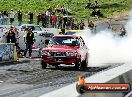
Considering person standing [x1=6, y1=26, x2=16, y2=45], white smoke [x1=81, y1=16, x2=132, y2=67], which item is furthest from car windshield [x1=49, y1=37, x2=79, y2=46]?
person standing [x1=6, y1=26, x2=16, y2=45]

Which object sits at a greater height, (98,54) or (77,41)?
(77,41)

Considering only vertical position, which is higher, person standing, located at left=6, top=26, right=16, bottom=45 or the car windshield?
the car windshield

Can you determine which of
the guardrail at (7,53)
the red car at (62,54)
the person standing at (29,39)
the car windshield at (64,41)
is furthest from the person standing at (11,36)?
the red car at (62,54)

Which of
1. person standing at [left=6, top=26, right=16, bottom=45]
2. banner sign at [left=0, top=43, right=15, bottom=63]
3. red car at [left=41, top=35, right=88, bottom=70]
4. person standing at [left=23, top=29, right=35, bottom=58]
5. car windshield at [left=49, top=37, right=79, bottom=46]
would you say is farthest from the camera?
person standing at [left=23, top=29, right=35, bottom=58]

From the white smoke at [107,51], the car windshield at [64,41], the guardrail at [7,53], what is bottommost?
the white smoke at [107,51]

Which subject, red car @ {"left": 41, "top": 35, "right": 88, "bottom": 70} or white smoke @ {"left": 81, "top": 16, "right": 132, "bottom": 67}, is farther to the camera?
white smoke @ {"left": 81, "top": 16, "right": 132, "bottom": 67}

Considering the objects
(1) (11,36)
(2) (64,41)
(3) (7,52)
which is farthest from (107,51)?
(2) (64,41)

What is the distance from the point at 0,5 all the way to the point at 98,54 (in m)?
40.0

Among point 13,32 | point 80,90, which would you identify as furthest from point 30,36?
point 80,90

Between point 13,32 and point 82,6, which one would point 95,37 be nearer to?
point 13,32

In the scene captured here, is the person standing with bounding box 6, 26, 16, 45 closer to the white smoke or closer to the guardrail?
the guardrail

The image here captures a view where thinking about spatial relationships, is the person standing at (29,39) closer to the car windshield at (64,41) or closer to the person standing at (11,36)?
the person standing at (11,36)

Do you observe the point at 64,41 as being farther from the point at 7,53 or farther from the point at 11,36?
the point at 11,36

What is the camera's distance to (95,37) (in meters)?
44.4
